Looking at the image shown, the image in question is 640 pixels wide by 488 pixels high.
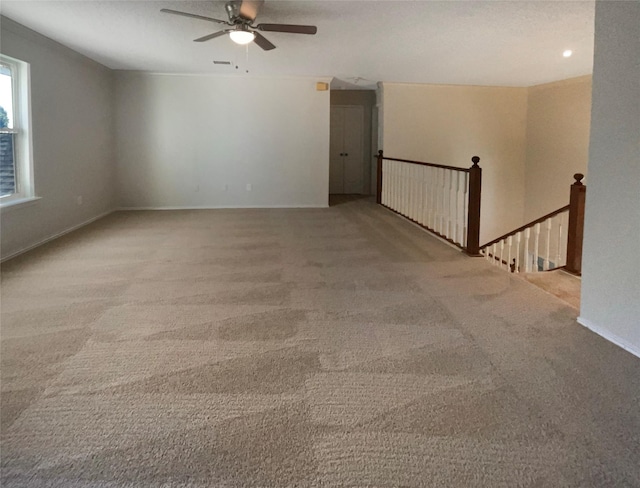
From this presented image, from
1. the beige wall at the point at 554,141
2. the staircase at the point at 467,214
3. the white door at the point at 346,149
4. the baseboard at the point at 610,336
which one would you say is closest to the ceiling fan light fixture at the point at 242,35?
the staircase at the point at 467,214

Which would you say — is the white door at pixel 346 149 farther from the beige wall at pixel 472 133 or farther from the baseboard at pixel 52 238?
the baseboard at pixel 52 238

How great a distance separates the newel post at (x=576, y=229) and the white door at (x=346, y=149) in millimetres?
6447

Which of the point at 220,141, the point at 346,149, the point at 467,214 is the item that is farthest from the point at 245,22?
the point at 346,149

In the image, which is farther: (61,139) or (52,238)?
(61,139)

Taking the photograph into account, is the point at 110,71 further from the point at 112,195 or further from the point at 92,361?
the point at 92,361

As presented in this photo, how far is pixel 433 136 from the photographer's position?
9.30 meters

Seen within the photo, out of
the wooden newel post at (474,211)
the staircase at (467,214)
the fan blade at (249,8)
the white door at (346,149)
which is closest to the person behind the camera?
the fan blade at (249,8)

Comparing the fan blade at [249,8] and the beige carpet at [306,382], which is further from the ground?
the fan blade at [249,8]

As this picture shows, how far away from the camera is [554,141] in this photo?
345 inches

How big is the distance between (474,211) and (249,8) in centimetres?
280

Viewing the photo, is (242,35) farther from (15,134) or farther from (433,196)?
(433,196)

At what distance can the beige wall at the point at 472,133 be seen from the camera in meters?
9.12

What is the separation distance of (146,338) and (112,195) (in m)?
6.13

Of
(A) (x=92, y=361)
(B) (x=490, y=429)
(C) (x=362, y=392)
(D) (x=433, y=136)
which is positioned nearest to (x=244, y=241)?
(A) (x=92, y=361)
